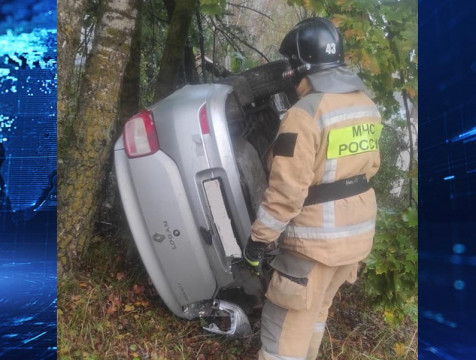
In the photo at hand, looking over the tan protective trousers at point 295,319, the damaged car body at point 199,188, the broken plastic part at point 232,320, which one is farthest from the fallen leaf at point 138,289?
the tan protective trousers at point 295,319

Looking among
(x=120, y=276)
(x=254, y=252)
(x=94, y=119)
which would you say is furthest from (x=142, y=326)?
(x=94, y=119)

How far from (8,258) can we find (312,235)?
1206 millimetres

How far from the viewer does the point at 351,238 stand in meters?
2.30

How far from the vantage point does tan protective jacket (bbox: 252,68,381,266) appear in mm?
2117

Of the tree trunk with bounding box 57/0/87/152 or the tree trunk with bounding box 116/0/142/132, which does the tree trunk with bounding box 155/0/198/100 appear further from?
the tree trunk with bounding box 57/0/87/152

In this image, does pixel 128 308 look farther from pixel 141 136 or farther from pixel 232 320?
pixel 141 136

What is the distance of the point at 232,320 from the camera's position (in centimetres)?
263

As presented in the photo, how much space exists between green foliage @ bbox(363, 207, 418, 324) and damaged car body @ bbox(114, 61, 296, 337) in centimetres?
59

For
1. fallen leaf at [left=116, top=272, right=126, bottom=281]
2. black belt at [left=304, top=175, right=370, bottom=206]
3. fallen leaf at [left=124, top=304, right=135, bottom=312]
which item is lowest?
fallen leaf at [left=124, top=304, right=135, bottom=312]
